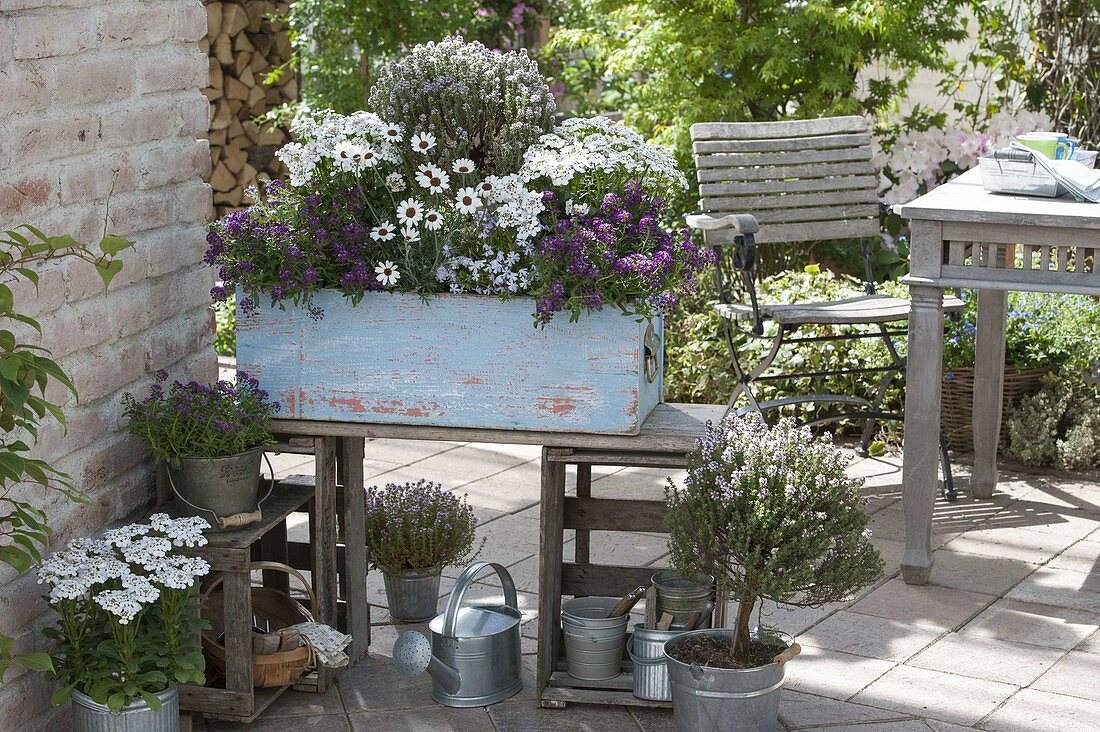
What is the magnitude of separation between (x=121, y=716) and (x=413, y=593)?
998 mm

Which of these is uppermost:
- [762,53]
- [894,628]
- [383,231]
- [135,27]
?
[762,53]

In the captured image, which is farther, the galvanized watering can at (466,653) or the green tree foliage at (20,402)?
the galvanized watering can at (466,653)

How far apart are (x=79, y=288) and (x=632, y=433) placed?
3.76 ft

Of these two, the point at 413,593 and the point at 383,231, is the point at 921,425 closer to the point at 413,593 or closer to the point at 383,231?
the point at 413,593

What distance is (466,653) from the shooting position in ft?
9.53

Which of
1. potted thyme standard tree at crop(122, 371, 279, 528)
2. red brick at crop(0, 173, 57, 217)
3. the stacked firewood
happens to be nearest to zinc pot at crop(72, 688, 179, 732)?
potted thyme standard tree at crop(122, 371, 279, 528)

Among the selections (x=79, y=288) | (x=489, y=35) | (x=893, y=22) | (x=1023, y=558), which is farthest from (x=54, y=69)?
(x=489, y=35)

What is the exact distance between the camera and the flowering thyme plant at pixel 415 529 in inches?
130

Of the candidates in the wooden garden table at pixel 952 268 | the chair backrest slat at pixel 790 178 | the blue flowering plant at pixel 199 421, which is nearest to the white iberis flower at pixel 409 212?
the blue flowering plant at pixel 199 421

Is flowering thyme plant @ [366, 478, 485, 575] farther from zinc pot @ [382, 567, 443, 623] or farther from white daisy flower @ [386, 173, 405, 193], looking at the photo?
white daisy flower @ [386, 173, 405, 193]

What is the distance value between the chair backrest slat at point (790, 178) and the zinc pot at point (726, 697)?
236 centimetres

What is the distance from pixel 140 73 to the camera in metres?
2.82

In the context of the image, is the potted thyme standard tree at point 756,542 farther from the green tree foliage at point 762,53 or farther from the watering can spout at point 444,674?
the green tree foliage at point 762,53

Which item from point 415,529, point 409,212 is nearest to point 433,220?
point 409,212
